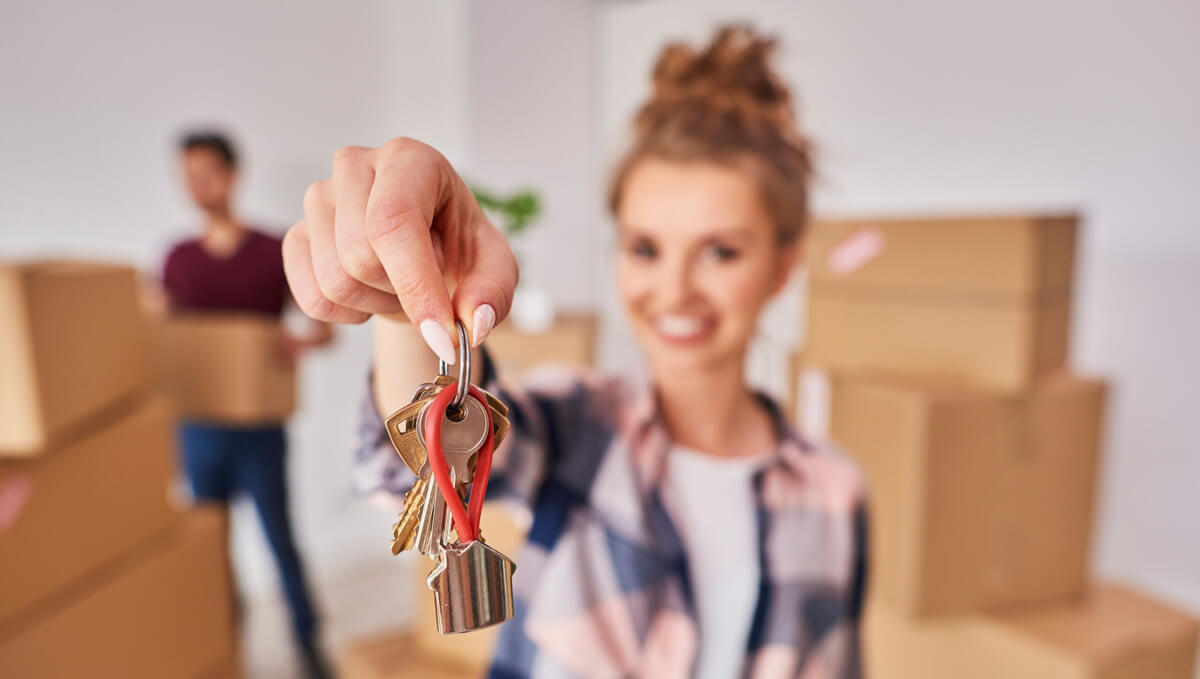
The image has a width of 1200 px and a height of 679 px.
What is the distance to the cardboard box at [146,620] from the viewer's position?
2.60 feet

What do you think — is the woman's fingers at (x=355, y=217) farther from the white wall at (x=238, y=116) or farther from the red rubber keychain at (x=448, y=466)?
the white wall at (x=238, y=116)

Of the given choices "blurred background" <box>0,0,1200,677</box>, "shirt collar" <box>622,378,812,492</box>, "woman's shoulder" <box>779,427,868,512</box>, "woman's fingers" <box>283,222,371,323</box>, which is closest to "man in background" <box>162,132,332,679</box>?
"blurred background" <box>0,0,1200,677</box>

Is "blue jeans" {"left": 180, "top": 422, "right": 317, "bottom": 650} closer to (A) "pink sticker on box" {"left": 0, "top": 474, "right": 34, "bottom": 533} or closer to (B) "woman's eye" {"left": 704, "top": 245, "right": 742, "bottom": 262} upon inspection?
(A) "pink sticker on box" {"left": 0, "top": 474, "right": 34, "bottom": 533}

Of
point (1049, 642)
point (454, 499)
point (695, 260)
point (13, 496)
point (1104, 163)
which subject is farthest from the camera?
point (1104, 163)

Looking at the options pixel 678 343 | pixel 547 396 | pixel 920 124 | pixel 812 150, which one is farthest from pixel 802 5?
pixel 547 396

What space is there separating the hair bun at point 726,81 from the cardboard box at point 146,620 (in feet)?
2.78

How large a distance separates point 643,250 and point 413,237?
2.05 ft

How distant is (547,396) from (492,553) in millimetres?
549

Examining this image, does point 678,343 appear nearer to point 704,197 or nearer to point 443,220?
point 704,197

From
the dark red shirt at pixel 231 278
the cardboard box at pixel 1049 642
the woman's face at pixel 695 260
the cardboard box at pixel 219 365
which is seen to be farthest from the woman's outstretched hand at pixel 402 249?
the dark red shirt at pixel 231 278

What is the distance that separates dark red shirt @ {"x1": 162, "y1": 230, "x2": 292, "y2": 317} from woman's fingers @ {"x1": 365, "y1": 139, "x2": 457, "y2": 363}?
158cm

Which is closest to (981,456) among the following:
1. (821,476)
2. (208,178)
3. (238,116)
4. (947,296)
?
(947,296)

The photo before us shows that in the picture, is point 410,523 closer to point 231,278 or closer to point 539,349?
point 539,349

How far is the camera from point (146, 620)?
0.97m
